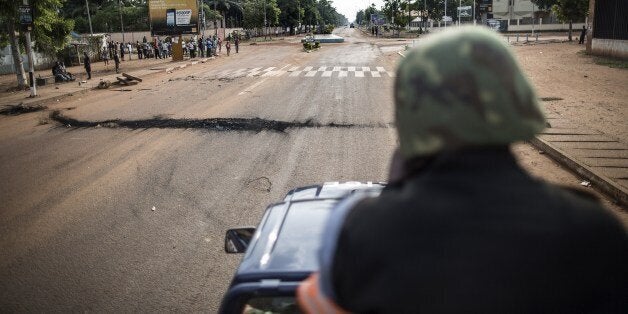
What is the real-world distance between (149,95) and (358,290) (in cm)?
1772

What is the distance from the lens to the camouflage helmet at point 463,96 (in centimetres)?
113

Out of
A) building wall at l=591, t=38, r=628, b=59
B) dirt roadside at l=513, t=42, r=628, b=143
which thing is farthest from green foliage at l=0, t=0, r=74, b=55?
building wall at l=591, t=38, r=628, b=59

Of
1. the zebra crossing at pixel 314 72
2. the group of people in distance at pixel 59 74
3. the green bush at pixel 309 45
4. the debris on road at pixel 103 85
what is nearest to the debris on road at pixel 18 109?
the debris on road at pixel 103 85

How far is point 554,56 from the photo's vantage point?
29281 millimetres

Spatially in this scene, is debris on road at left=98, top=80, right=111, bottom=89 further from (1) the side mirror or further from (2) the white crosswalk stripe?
(1) the side mirror

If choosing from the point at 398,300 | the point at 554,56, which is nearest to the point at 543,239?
the point at 398,300

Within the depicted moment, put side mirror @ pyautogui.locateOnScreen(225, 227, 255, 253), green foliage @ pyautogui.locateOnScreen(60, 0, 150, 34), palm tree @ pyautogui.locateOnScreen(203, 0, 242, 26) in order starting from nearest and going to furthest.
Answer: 1. side mirror @ pyautogui.locateOnScreen(225, 227, 255, 253)
2. green foliage @ pyautogui.locateOnScreen(60, 0, 150, 34)
3. palm tree @ pyautogui.locateOnScreen(203, 0, 242, 26)

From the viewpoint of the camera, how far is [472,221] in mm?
1097

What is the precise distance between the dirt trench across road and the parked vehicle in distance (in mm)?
1612

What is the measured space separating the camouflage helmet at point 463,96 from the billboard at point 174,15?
3907 cm

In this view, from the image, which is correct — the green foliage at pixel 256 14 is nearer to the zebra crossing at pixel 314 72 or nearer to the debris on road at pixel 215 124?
the zebra crossing at pixel 314 72

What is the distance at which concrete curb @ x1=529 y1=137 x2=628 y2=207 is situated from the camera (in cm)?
617

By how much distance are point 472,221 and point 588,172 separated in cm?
→ 689

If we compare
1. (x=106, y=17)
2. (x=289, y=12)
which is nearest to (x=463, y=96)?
(x=106, y=17)
